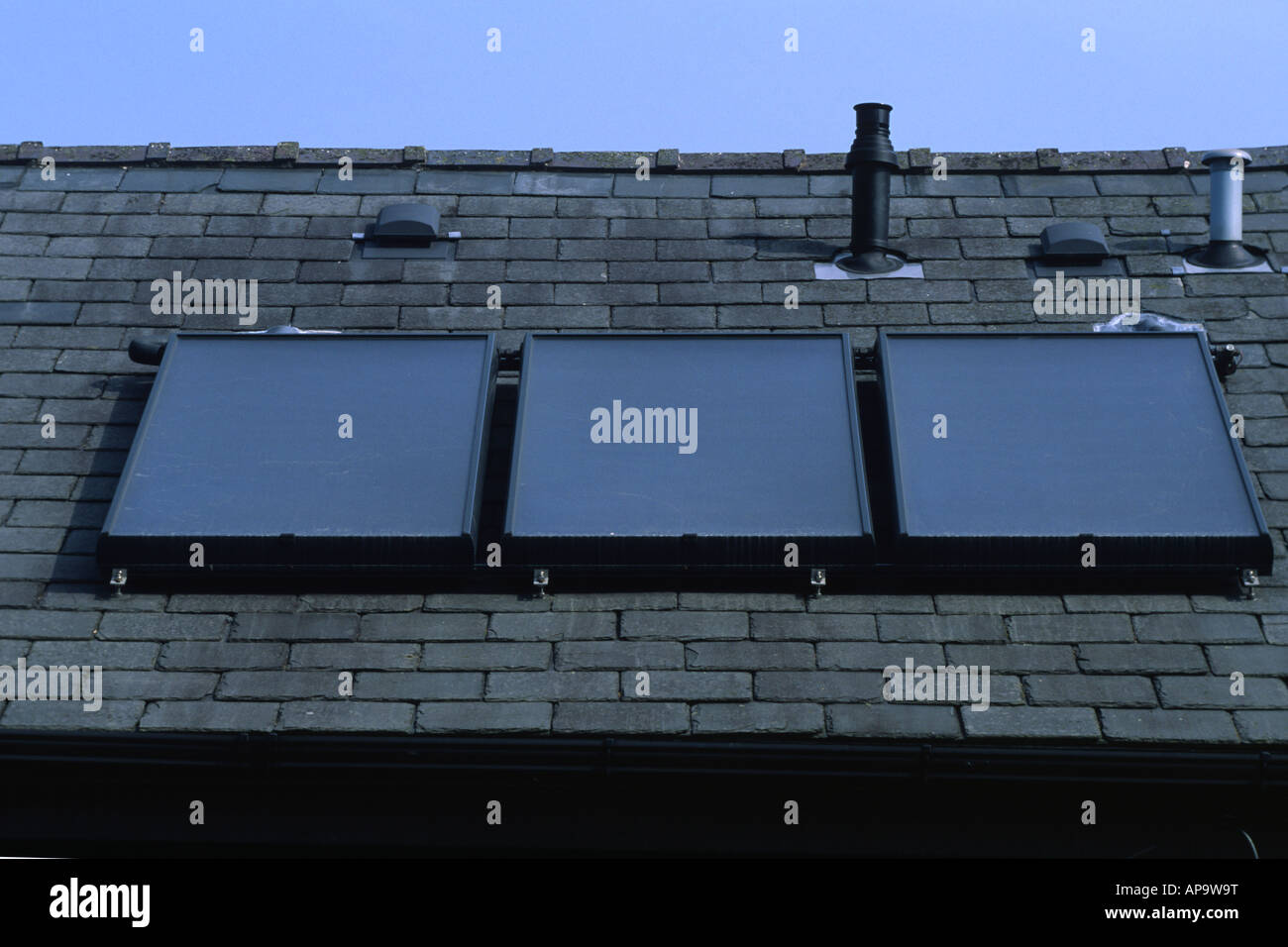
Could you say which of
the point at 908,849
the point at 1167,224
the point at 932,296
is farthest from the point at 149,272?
the point at 1167,224

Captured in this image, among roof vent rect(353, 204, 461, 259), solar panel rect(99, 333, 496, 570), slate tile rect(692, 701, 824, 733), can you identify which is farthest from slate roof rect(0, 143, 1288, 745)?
solar panel rect(99, 333, 496, 570)

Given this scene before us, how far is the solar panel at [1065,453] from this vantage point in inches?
257

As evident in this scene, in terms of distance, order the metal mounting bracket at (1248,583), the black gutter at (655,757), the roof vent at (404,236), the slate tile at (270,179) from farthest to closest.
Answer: the slate tile at (270,179), the roof vent at (404,236), the metal mounting bracket at (1248,583), the black gutter at (655,757)

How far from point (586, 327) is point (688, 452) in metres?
1.37

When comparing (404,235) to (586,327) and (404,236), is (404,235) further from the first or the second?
(586,327)

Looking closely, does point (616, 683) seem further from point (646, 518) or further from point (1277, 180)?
point (1277, 180)

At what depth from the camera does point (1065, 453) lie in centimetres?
699

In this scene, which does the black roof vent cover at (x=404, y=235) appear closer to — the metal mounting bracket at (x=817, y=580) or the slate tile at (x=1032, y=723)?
the metal mounting bracket at (x=817, y=580)

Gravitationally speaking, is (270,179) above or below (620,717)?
above

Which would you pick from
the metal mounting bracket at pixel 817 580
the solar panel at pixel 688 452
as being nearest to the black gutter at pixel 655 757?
the metal mounting bracket at pixel 817 580

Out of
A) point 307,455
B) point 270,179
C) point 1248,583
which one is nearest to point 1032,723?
point 1248,583

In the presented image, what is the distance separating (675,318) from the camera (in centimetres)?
812

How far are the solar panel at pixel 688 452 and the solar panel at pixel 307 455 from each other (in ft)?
1.07

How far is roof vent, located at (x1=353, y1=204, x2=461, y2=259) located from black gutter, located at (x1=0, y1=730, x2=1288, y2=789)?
11.5 ft
